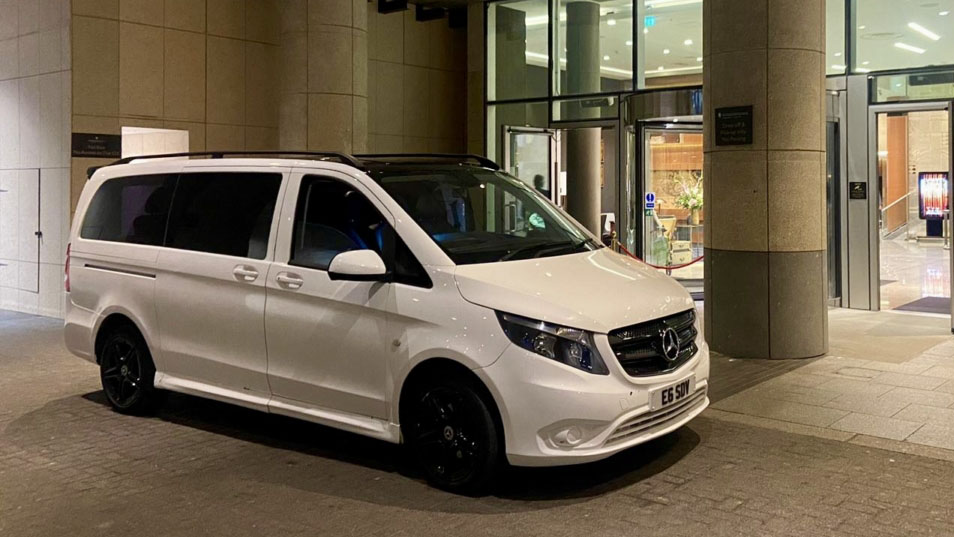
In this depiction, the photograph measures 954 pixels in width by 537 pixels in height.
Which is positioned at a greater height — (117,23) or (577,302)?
(117,23)

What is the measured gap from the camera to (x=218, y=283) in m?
6.39

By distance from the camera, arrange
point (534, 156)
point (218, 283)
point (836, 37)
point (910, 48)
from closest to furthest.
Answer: point (218, 283) < point (910, 48) < point (836, 37) < point (534, 156)

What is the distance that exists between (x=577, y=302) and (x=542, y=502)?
1.12m

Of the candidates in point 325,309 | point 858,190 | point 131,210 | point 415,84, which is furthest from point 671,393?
point 415,84

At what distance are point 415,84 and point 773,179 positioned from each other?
9.44 meters

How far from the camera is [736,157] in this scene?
935cm

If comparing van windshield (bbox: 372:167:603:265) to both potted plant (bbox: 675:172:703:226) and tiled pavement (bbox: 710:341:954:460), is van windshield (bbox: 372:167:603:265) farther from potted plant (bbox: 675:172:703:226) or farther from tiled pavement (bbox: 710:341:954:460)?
potted plant (bbox: 675:172:703:226)

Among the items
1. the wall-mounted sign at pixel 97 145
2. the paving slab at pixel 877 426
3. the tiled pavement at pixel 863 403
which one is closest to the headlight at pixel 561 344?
Result: the tiled pavement at pixel 863 403

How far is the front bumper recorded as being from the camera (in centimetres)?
→ 493

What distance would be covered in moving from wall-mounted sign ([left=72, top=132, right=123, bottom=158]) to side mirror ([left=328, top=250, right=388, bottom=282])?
8512 millimetres

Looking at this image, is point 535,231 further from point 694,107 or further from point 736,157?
point 694,107

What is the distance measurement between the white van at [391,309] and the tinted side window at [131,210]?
2 centimetres

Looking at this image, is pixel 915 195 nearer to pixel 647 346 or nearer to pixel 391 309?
pixel 647 346

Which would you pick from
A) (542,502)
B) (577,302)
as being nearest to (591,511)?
(542,502)
